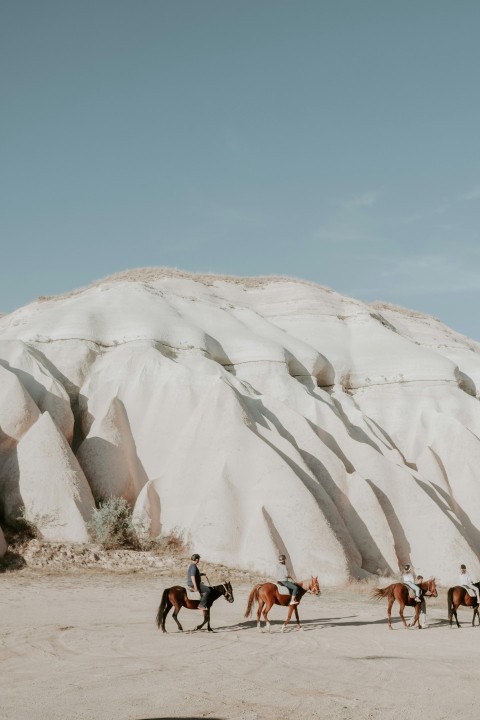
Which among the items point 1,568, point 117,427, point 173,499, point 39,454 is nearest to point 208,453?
point 173,499

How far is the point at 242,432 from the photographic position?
22859mm

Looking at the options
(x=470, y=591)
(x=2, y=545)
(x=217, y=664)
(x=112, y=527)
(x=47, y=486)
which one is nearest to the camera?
(x=217, y=664)

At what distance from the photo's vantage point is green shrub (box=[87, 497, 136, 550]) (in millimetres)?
19438

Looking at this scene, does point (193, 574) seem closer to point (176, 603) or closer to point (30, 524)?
point (176, 603)

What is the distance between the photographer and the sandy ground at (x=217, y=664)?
783cm

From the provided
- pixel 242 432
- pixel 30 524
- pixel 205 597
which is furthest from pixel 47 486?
pixel 205 597

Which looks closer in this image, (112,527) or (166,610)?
(166,610)

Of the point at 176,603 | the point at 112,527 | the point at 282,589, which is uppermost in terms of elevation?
the point at 112,527

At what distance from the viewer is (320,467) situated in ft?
79.7

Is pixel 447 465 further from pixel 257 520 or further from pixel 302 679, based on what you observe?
pixel 302 679

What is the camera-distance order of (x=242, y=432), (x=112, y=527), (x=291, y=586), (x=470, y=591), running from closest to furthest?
(x=291, y=586), (x=470, y=591), (x=112, y=527), (x=242, y=432)

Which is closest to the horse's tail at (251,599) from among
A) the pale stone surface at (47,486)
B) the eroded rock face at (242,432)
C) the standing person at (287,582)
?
the standing person at (287,582)

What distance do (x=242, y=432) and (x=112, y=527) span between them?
217 inches

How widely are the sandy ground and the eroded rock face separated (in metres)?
4.63
